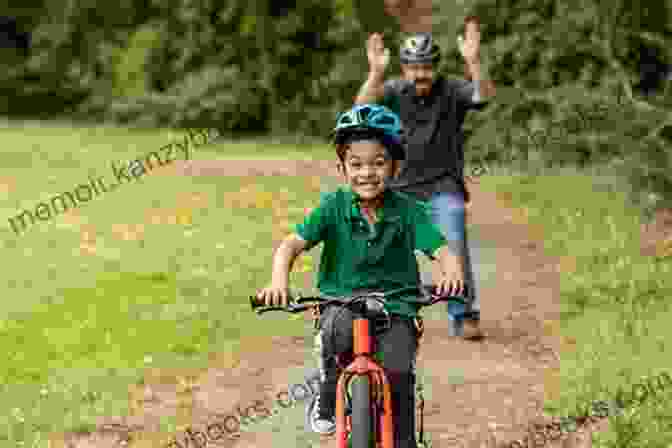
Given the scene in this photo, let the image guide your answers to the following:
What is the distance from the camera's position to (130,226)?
47.7ft

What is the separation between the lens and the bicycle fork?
16.2 ft

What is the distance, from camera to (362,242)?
5.38 m

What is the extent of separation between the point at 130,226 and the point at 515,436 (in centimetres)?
836

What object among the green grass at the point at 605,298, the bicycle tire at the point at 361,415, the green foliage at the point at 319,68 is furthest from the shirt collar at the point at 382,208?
the green foliage at the point at 319,68

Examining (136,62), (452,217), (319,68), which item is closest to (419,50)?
(452,217)

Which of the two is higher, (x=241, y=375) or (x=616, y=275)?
(x=616, y=275)

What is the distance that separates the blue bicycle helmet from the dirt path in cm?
212

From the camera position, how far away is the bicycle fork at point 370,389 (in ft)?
16.2

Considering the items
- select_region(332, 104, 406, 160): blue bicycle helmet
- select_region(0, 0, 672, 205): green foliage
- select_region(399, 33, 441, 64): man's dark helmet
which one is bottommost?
select_region(332, 104, 406, 160): blue bicycle helmet

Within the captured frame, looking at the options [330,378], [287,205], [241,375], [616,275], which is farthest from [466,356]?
[287,205]

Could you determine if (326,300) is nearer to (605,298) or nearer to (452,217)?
(452,217)

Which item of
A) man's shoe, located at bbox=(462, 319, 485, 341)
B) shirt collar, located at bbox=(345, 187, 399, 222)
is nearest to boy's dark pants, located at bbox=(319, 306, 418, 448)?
shirt collar, located at bbox=(345, 187, 399, 222)

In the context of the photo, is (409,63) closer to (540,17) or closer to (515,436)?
(515,436)

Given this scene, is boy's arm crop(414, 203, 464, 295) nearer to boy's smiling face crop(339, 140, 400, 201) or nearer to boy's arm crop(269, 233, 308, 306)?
boy's smiling face crop(339, 140, 400, 201)
